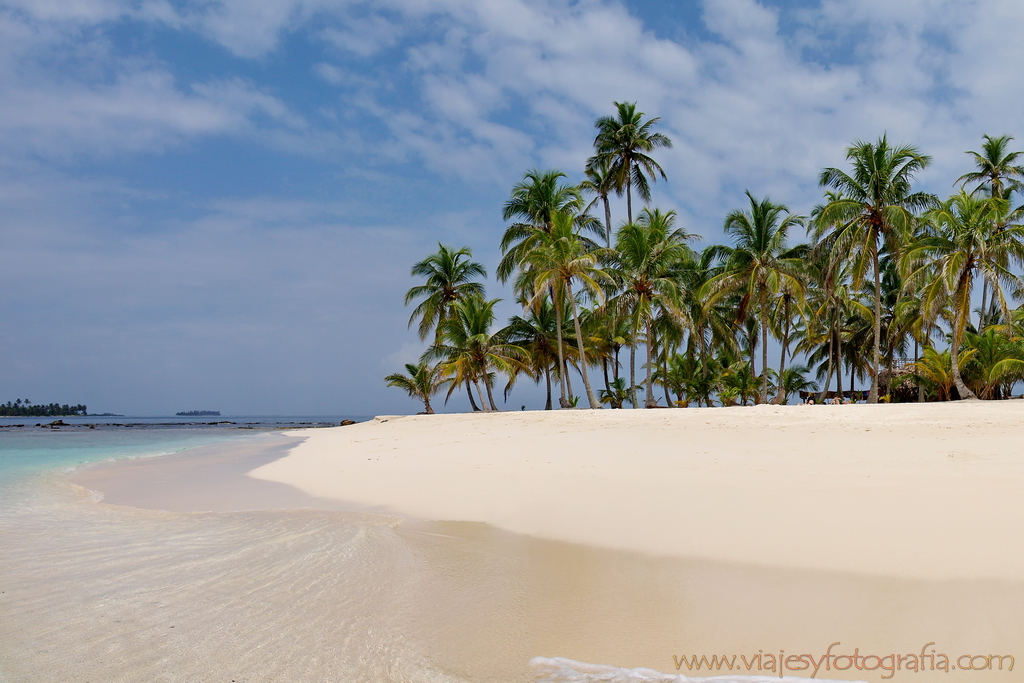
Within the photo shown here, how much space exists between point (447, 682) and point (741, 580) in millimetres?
2057

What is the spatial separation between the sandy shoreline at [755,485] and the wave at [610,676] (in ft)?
4.97

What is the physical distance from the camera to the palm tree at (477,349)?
27.4 m

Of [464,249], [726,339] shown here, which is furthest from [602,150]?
[726,339]

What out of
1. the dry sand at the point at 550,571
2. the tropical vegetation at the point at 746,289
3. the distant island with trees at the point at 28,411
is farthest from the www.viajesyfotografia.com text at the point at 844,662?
the distant island with trees at the point at 28,411

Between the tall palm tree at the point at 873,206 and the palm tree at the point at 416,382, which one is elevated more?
the tall palm tree at the point at 873,206

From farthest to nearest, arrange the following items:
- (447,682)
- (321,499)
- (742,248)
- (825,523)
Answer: (742,248), (321,499), (825,523), (447,682)

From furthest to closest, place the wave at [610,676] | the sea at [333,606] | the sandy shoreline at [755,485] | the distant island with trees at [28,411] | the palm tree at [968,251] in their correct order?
the distant island with trees at [28,411], the palm tree at [968,251], the sandy shoreline at [755,485], the sea at [333,606], the wave at [610,676]

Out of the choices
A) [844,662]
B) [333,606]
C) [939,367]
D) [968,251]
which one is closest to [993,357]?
[939,367]

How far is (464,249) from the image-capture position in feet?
102

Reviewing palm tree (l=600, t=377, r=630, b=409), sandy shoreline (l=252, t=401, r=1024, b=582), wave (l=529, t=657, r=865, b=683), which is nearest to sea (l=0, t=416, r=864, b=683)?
wave (l=529, t=657, r=865, b=683)

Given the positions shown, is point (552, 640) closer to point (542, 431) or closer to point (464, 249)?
point (542, 431)

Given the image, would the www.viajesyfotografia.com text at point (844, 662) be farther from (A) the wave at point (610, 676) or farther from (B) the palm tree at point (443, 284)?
(B) the palm tree at point (443, 284)

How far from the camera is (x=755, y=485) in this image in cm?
591

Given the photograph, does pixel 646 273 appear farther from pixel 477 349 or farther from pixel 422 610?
pixel 422 610
